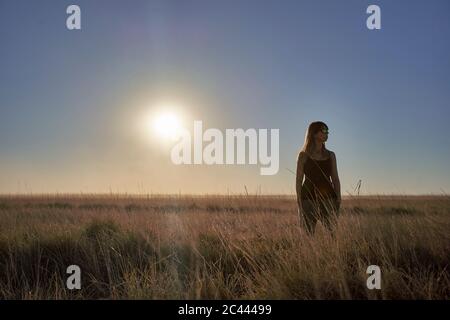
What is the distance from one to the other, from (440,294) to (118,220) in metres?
5.18

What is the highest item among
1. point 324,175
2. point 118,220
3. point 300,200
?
point 324,175

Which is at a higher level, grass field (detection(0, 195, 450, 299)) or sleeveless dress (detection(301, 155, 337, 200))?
sleeveless dress (detection(301, 155, 337, 200))

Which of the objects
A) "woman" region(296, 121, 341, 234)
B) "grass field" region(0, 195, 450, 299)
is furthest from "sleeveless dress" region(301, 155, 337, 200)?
"grass field" region(0, 195, 450, 299)

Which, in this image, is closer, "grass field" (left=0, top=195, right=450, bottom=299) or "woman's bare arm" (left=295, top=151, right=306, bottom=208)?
"grass field" (left=0, top=195, right=450, bottom=299)

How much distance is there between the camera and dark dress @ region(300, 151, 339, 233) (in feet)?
14.8

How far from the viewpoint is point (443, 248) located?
400 centimetres

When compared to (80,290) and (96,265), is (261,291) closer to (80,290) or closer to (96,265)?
(80,290)

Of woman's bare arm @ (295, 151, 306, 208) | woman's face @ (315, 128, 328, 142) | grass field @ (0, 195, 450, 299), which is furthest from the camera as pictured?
woman's bare arm @ (295, 151, 306, 208)

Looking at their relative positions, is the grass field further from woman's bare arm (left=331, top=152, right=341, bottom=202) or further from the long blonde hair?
the long blonde hair

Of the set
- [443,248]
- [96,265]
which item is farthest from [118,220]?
[443,248]

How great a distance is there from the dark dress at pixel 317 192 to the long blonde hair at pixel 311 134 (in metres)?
0.09

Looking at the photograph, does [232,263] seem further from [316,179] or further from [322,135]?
[322,135]

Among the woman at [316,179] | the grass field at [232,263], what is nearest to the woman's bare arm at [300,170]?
the woman at [316,179]

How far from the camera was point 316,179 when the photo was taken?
4.56 meters
